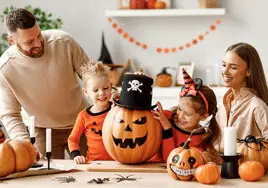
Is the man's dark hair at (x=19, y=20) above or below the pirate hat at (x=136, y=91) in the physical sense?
above

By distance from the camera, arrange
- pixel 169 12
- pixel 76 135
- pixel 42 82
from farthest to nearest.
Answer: pixel 169 12 < pixel 42 82 < pixel 76 135

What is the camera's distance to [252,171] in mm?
2252

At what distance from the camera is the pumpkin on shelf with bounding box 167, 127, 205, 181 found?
7.46ft

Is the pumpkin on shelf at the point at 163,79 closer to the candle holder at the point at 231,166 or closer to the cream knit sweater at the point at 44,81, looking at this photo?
the cream knit sweater at the point at 44,81

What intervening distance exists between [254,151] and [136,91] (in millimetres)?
592

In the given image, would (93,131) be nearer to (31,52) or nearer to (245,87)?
(31,52)

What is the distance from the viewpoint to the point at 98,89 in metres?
A: 2.88

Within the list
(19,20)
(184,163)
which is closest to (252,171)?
(184,163)

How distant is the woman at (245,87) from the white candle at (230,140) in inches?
15.0

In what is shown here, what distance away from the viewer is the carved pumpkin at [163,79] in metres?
5.68

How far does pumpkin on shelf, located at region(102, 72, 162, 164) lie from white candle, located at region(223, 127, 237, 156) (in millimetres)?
400

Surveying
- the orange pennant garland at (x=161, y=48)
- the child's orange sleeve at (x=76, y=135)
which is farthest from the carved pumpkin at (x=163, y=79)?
the child's orange sleeve at (x=76, y=135)

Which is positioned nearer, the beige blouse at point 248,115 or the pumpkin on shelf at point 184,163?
the pumpkin on shelf at point 184,163

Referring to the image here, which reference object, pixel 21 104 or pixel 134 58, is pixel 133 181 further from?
pixel 134 58
